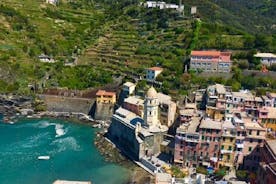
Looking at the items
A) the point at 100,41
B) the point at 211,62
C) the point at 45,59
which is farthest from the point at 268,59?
the point at 45,59

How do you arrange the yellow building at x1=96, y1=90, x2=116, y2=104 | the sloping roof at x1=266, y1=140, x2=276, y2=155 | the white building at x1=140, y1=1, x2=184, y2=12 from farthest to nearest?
the white building at x1=140, y1=1, x2=184, y2=12 < the yellow building at x1=96, y1=90, x2=116, y2=104 < the sloping roof at x1=266, y1=140, x2=276, y2=155

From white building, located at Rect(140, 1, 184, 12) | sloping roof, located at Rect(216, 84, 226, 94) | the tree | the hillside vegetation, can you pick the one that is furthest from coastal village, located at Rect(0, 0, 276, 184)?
white building, located at Rect(140, 1, 184, 12)

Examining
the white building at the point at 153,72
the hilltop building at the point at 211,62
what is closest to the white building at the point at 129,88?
the white building at the point at 153,72

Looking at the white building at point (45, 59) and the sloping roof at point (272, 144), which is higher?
the white building at point (45, 59)

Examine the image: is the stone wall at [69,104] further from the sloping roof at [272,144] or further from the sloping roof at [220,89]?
the sloping roof at [272,144]

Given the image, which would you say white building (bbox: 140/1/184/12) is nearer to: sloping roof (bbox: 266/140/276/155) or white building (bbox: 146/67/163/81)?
white building (bbox: 146/67/163/81)

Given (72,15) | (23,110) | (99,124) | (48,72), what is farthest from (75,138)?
(72,15)
